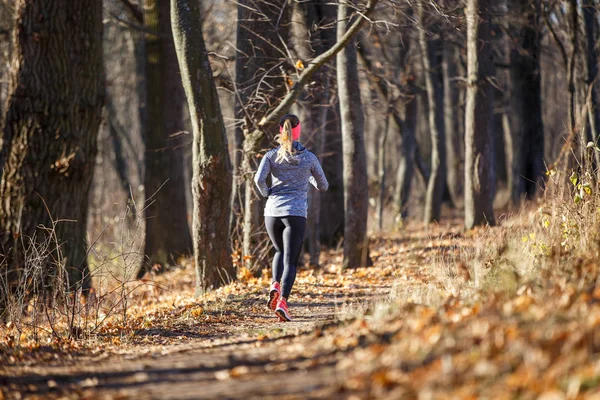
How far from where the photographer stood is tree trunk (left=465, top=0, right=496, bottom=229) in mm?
15625

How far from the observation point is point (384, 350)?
492cm

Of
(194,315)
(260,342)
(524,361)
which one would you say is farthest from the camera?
(194,315)

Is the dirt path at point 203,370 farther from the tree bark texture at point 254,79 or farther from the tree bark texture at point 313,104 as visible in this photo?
the tree bark texture at point 313,104

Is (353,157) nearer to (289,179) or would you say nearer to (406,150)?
(289,179)

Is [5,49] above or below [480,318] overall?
above

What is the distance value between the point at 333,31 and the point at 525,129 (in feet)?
22.7

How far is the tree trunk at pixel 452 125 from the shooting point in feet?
77.7

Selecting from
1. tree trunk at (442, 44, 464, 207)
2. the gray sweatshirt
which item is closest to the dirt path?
the gray sweatshirt

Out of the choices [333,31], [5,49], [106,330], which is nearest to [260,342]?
[106,330]

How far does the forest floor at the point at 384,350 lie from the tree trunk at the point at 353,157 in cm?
392

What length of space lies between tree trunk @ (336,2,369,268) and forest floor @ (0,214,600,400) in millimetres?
3917

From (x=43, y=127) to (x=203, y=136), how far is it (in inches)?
88.7

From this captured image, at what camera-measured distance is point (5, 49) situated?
2044 centimetres

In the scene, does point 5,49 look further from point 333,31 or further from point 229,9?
point 333,31
